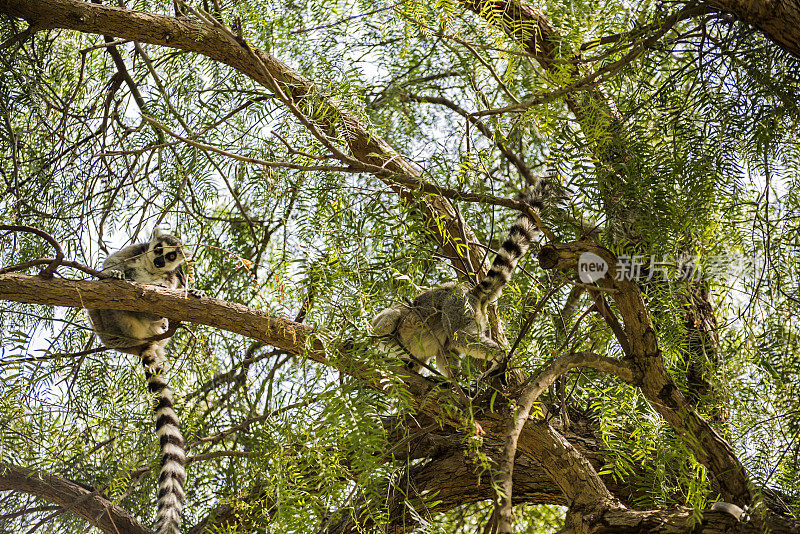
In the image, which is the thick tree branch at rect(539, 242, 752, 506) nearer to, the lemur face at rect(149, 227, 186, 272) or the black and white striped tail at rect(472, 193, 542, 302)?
the black and white striped tail at rect(472, 193, 542, 302)

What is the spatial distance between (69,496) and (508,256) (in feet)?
9.83

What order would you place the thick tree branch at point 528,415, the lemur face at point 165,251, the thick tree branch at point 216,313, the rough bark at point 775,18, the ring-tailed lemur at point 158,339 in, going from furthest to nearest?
the lemur face at point 165,251 < the ring-tailed lemur at point 158,339 < the thick tree branch at point 216,313 < the rough bark at point 775,18 < the thick tree branch at point 528,415

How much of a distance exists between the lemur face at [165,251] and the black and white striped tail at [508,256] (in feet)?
8.49

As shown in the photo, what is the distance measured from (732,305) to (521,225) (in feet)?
3.32

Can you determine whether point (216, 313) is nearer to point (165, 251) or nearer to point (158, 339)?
point (158, 339)

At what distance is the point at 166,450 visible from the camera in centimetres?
394

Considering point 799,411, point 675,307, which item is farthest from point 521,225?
point 799,411

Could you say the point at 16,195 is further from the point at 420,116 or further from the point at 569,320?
the point at 569,320

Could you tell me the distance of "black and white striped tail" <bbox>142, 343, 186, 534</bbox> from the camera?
3613 mm

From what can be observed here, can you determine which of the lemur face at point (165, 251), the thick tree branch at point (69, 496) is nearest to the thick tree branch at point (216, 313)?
the thick tree branch at point (69, 496)

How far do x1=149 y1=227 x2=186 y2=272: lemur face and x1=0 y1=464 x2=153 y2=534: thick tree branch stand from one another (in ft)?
5.58

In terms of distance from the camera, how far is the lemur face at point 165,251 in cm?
511

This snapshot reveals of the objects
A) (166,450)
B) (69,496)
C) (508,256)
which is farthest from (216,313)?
(69,496)

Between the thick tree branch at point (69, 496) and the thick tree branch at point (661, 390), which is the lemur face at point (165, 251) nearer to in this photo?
the thick tree branch at point (69, 496)
